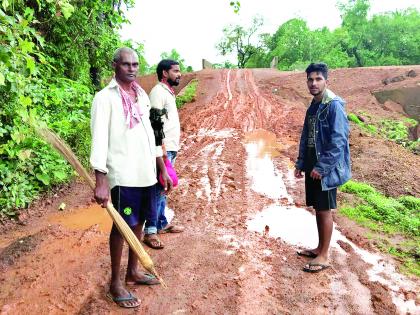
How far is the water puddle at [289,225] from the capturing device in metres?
3.51

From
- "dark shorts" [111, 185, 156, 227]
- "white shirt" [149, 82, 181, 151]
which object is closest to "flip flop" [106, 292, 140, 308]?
"dark shorts" [111, 185, 156, 227]

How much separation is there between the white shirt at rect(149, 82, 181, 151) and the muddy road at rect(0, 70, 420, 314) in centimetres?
111

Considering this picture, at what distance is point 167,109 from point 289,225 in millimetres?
2166

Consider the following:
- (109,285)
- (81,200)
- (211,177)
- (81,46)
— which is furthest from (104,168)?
(81,46)

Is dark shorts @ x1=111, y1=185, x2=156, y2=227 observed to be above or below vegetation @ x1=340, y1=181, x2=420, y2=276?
above

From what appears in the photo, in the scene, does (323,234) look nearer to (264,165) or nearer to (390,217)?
(390,217)

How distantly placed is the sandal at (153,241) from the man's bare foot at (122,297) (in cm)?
94

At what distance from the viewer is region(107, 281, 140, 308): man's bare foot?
302 centimetres

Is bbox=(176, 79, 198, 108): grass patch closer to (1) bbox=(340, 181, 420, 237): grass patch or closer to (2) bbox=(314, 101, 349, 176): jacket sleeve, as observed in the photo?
(1) bbox=(340, 181, 420, 237): grass patch

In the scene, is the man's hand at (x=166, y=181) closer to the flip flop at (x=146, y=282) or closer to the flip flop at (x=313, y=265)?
the flip flop at (x=146, y=282)

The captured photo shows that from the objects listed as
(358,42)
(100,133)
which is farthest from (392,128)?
(358,42)

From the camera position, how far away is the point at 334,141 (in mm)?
3510

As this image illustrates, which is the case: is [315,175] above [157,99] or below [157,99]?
below

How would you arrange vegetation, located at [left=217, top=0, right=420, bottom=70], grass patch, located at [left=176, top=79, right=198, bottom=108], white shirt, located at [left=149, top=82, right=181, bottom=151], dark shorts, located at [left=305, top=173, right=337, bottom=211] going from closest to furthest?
1. dark shorts, located at [left=305, top=173, right=337, bottom=211]
2. white shirt, located at [left=149, top=82, right=181, bottom=151]
3. grass patch, located at [left=176, top=79, right=198, bottom=108]
4. vegetation, located at [left=217, top=0, right=420, bottom=70]
